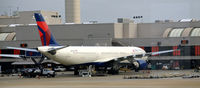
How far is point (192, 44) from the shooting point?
92562 mm

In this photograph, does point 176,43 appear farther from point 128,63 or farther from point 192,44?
point 128,63

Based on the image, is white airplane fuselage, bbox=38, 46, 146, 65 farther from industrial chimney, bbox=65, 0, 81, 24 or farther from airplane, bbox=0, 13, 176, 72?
industrial chimney, bbox=65, 0, 81, 24

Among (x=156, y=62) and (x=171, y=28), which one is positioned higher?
(x=171, y=28)

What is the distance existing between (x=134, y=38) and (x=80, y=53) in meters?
29.2

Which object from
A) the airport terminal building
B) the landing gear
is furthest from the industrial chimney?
the landing gear

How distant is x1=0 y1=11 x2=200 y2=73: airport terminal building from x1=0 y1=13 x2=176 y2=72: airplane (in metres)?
15.8

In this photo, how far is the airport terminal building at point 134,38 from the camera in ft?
304

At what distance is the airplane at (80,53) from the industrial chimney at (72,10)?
185ft

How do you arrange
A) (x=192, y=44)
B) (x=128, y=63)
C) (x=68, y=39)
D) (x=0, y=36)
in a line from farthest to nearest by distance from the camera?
(x=0, y=36), (x=68, y=39), (x=192, y=44), (x=128, y=63)

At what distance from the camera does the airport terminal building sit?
9275 centimetres

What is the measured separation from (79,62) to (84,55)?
4.19ft

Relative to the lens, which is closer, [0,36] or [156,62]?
[156,62]

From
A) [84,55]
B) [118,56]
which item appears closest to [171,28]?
[118,56]

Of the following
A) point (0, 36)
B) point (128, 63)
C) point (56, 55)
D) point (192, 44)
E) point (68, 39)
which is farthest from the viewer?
point (0, 36)
